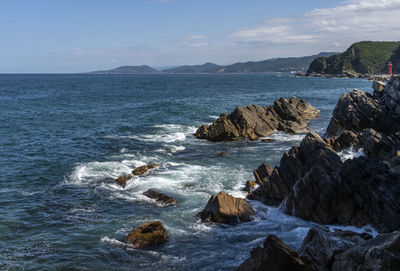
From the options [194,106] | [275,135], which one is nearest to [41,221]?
[275,135]

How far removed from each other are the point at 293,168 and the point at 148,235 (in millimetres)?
11164

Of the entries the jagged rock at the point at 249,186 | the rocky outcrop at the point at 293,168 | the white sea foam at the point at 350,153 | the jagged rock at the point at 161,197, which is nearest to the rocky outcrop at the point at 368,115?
the white sea foam at the point at 350,153

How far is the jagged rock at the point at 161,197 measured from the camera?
79.3 ft

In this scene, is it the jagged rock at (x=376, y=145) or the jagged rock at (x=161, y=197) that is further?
the jagged rock at (x=376, y=145)

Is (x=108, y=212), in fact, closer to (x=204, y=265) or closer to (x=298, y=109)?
(x=204, y=265)

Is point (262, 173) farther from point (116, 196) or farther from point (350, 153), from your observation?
point (116, 196)

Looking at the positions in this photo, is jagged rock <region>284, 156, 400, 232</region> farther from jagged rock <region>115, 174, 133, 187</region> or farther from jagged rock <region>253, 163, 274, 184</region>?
jagged rock <region>115, 174, 133, 187</region>

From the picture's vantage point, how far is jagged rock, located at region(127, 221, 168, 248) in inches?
727

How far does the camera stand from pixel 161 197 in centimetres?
2477


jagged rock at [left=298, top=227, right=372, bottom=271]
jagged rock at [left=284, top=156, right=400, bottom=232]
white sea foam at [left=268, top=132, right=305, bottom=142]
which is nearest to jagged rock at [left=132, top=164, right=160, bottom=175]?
jagged rock at [left=284, top=156, right=400, bottom=232]

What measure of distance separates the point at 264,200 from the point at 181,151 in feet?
53.0

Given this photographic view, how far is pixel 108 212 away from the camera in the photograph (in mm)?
22938

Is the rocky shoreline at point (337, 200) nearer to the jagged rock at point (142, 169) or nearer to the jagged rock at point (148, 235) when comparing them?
the jagged rock at point (148, 235)

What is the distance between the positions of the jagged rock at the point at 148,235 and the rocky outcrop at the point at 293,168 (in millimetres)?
8159
